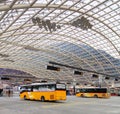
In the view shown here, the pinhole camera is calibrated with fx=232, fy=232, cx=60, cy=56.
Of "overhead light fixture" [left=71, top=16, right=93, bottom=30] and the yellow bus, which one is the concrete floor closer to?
the yellow bus

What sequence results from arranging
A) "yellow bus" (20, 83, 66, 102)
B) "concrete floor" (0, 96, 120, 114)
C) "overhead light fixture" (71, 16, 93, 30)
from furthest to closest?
"overhead light fixture" (71, 16, 93, 30), "yellow bus" (20, 83, 66, 102), "concrete floor" (0, 96, 120, 114)

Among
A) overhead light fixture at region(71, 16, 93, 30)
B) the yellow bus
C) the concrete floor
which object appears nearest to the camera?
the concrete floor

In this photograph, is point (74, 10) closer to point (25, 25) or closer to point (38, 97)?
point (25, 25)

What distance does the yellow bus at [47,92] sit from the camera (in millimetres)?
36656

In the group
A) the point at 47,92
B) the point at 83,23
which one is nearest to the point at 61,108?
the point at 47,92

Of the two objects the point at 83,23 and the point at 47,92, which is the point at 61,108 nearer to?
the point at 47,92

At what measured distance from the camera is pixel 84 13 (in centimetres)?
4544

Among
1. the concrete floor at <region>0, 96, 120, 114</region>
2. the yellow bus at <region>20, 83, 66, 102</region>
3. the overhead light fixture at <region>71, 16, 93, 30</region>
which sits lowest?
the concrete floor at <region>0, 96, 120, 114</region>

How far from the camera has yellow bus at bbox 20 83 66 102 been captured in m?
36.7

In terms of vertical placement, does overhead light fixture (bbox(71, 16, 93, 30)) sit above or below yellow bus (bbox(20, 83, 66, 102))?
above

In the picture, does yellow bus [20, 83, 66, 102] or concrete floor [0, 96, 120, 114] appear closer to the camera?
concrete floor [0, 96, 120, 114]

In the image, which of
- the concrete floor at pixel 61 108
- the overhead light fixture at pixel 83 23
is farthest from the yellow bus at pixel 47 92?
the overhead light fixture at pixel 83 23

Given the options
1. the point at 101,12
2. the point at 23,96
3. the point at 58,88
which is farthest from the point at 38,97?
the point at 101,12

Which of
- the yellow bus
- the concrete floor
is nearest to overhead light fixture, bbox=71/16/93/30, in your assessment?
the yellow bus
